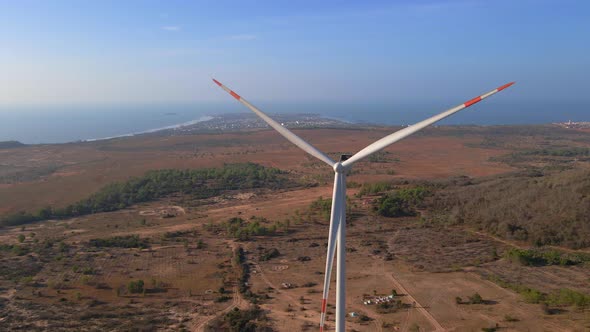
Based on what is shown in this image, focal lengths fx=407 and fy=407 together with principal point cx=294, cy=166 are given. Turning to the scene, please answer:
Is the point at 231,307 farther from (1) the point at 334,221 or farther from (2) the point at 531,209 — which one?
(2) the point at 531,209

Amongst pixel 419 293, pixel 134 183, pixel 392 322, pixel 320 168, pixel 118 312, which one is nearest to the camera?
pixel 392 322

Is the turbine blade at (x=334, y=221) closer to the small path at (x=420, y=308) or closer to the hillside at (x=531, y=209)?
the small path at (x=420, y=308)

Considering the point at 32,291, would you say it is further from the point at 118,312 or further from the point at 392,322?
the point at 392,322

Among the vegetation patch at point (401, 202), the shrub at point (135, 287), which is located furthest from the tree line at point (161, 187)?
the shrub at point (135, 287)

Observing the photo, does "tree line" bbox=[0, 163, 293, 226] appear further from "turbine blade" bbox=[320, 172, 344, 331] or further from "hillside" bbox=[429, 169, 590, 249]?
"turbine blade" bbox=[320, 172, 344, 331]

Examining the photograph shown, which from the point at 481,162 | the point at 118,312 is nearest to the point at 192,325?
the point at 118,312

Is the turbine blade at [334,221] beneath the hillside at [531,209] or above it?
above

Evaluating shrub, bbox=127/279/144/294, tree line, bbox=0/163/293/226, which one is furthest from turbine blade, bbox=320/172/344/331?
tree line, bbox=0/163/293/226

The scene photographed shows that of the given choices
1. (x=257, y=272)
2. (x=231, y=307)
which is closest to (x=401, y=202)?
(x=257, y=272)
